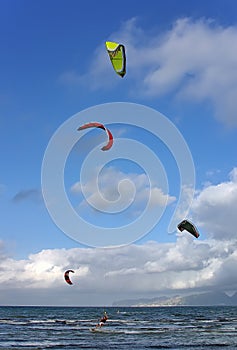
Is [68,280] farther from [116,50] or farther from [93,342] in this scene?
[116,50]

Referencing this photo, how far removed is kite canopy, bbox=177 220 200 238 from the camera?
22.4 metres

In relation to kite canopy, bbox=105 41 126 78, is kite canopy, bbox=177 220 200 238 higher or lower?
lower

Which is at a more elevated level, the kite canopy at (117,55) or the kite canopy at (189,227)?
the kite canopy at (117,55)

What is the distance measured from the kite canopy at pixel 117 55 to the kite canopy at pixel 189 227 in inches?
359

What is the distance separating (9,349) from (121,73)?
625 inches

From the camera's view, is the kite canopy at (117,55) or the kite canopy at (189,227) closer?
the kite canopy at (117,55)

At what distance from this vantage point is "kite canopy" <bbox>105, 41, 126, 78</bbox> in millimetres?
16312

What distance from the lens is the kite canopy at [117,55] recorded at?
642 inches

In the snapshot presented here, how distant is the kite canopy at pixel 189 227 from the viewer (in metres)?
22.4

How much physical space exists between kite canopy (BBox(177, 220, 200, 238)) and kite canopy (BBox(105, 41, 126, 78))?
Answer: 9114mm

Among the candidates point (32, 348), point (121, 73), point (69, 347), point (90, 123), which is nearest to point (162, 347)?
point (69, 347)

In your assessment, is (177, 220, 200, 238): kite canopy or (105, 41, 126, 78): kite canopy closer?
(105, 41, 126, 78): kite canopy

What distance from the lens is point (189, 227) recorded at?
2258cm

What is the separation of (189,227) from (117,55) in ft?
30.9
